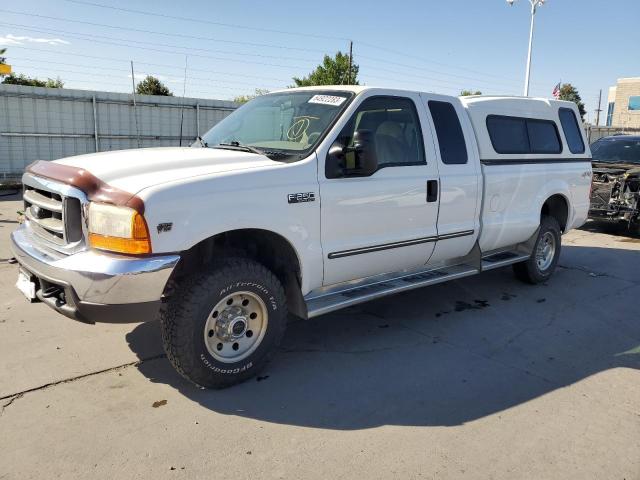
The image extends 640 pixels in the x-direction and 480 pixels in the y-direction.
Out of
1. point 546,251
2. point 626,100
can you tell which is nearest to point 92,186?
point 546,251

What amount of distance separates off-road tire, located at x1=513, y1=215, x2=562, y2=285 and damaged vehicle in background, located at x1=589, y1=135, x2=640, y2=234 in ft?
12.2

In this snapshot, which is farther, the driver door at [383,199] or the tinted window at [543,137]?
the tinted window at [543,137]

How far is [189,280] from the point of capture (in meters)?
3.44

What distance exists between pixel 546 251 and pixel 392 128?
3167mm

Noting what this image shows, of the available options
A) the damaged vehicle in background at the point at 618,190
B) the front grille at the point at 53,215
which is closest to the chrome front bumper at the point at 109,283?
the front grille at the point at 53,215

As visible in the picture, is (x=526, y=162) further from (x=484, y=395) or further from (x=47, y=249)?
(x=47, y=249)

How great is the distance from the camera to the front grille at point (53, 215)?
131 inches

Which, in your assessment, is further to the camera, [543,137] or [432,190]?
[543,137]

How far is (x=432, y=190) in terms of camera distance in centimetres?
470

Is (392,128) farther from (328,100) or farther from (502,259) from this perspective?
(502,259)

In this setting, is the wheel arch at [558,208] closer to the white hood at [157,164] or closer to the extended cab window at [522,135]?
the extended cab window at [522,135]

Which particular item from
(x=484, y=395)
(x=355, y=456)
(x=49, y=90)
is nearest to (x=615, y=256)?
(x=484, y=395)

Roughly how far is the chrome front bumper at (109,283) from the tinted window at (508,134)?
3717 mm

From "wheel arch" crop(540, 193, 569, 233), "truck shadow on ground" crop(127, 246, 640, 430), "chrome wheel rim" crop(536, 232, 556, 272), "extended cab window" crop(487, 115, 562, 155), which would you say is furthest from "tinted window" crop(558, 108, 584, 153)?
"truck shadow on ground" crop(127, 246, 640, 430)
